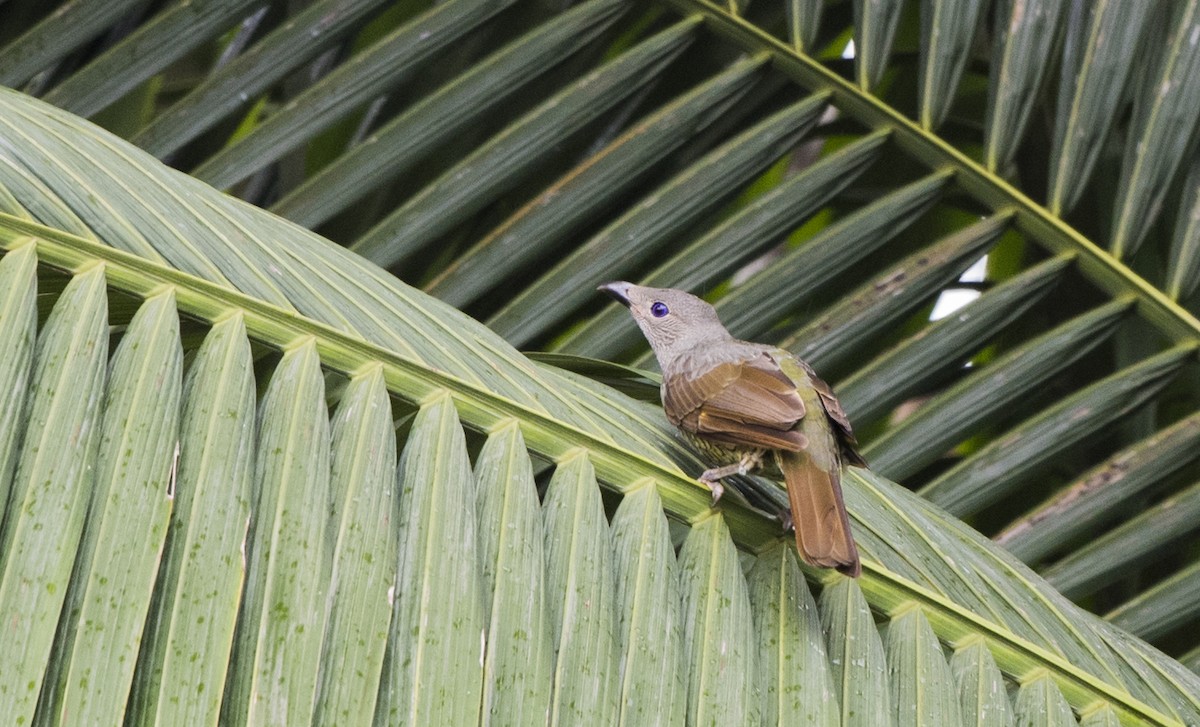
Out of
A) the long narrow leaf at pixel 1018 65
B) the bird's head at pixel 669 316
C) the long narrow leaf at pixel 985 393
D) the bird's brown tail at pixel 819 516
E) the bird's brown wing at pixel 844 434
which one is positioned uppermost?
the long narrow leaf at pixel 1018 65

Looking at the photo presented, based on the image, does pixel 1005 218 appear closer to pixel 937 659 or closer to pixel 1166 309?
pixel 1166 309

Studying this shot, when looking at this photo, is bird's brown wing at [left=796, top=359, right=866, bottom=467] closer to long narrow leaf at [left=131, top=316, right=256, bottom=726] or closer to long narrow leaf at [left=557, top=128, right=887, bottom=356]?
long narrow leaf at [left=557, top=128, right=887, bottom=356]

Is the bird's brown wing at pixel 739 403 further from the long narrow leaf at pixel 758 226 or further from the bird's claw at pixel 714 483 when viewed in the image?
the long narrow leaf at pixel 758 226

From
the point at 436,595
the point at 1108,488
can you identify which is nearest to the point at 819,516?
the point at 436,595

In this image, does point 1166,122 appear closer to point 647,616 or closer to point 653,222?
point 653,222

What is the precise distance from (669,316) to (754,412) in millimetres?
603

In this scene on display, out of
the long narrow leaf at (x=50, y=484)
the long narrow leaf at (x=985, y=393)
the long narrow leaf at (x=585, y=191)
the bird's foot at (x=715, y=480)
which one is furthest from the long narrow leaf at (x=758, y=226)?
the long narrow leaf at (x=50, y=484)

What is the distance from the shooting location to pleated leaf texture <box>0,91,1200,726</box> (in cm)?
139

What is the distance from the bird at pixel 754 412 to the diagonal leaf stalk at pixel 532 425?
77mm

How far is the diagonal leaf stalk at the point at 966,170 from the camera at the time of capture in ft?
9.02

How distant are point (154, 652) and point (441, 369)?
0.60 meters

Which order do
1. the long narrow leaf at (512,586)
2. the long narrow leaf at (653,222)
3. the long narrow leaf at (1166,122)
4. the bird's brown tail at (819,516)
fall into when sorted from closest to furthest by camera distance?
the long narrow leaf at (512,586) → the bird's brown tail at (819,516) → the long narrow leaf at (1166,122) → the long narrow leaf at (653,222)

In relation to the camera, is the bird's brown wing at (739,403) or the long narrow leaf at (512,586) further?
the bird's brown wing at (739,403)

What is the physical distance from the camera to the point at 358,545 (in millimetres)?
1540
